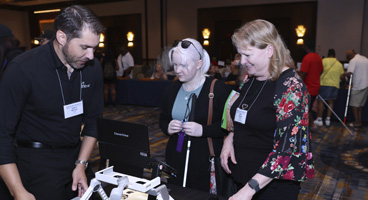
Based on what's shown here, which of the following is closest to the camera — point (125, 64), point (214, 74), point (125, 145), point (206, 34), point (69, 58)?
point (125, 145)

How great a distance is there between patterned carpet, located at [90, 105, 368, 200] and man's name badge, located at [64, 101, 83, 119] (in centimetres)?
225

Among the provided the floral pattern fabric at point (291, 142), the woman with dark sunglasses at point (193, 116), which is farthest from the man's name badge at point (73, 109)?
the floral pattern fabric at point (291, 142)

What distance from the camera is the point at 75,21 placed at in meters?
1.19

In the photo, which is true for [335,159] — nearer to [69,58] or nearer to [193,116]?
[193,116]

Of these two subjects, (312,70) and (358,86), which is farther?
(358,86)

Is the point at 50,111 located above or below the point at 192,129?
above

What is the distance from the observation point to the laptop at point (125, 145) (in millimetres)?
1054

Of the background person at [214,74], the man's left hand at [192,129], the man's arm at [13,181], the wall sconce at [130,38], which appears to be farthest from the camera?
the wall sconce at [130,38]

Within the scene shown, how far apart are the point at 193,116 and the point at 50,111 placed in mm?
764

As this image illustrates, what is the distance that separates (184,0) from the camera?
11484mm

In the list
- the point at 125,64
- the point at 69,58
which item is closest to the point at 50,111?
the point at 69,58

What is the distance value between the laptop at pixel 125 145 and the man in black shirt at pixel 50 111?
26 cm

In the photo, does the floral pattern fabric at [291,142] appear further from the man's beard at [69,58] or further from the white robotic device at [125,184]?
the man's beard at [69,58]

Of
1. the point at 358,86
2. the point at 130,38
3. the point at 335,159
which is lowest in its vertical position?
the point at 335,159
